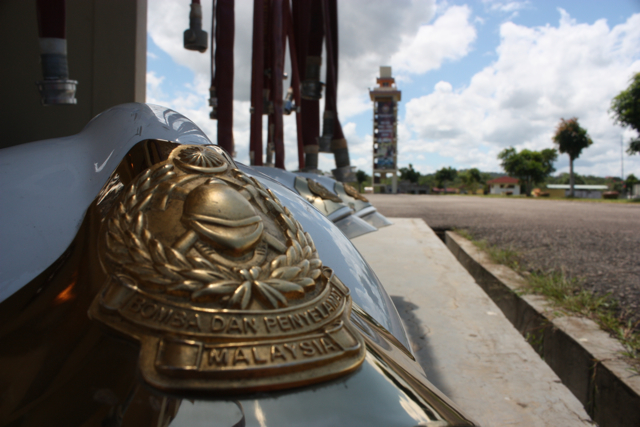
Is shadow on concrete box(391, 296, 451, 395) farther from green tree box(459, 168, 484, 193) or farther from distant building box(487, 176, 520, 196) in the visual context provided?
distant building box(487, 176, 520, 196)

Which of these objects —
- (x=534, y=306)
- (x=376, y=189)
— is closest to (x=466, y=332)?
(x=534, y=306)

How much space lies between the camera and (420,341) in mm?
1668

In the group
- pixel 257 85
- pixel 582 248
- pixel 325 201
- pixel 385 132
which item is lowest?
pixel 582 248

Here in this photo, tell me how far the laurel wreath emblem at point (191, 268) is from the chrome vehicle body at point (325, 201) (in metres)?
1.17

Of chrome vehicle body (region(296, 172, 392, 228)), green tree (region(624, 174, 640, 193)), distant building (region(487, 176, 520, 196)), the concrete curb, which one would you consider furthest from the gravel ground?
distant building (region(487, 176, 520, 196))

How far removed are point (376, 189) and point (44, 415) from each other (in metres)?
46.2

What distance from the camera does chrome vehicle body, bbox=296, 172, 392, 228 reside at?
2209 millimetres

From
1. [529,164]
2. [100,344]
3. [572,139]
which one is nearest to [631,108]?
[572,139]

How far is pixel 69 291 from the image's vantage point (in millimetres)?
527

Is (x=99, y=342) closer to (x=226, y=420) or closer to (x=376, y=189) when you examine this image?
(x=226, y=420)

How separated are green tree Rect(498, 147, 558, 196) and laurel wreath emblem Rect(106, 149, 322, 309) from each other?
43.7 metres

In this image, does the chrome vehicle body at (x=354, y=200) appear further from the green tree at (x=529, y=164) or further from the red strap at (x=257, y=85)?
the green tree at (x=529, y=164)

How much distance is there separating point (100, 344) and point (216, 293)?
5.8 inches

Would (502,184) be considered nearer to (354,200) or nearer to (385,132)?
(385,132)
